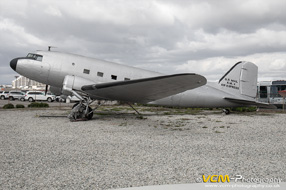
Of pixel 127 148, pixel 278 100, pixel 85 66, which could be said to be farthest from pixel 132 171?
pixel 278 100

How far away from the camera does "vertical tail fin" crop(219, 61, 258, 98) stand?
516 inches

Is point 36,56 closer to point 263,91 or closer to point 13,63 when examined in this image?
point 13,63

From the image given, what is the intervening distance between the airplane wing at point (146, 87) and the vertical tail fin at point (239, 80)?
5.49 meters

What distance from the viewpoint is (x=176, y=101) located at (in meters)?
11.7

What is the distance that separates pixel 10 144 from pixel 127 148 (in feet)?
9.60

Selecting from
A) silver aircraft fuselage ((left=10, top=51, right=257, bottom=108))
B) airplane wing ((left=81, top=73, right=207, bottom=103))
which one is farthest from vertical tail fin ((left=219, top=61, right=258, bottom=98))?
airplane wing ((left=81, top=73, right=207, bottom=103))

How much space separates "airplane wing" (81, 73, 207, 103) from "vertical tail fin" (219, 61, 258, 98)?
5.49 meters

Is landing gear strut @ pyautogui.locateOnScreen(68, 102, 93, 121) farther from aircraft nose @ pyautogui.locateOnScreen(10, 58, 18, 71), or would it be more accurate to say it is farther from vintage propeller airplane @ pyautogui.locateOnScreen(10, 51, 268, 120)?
aircraft nose @ pyautogui.locateOnScreen(10, 58, 18, 71)

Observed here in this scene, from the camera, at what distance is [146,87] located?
8398 millimetres

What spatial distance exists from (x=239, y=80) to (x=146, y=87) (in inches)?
298

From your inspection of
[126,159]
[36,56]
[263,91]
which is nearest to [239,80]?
[126,159]

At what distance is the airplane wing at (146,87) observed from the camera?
7.14m

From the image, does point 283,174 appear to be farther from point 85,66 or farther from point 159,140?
point 85,66

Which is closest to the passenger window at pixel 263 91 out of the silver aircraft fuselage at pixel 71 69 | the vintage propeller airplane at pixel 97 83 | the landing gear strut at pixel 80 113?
the vintage propeller airplane at pixel 97 83
